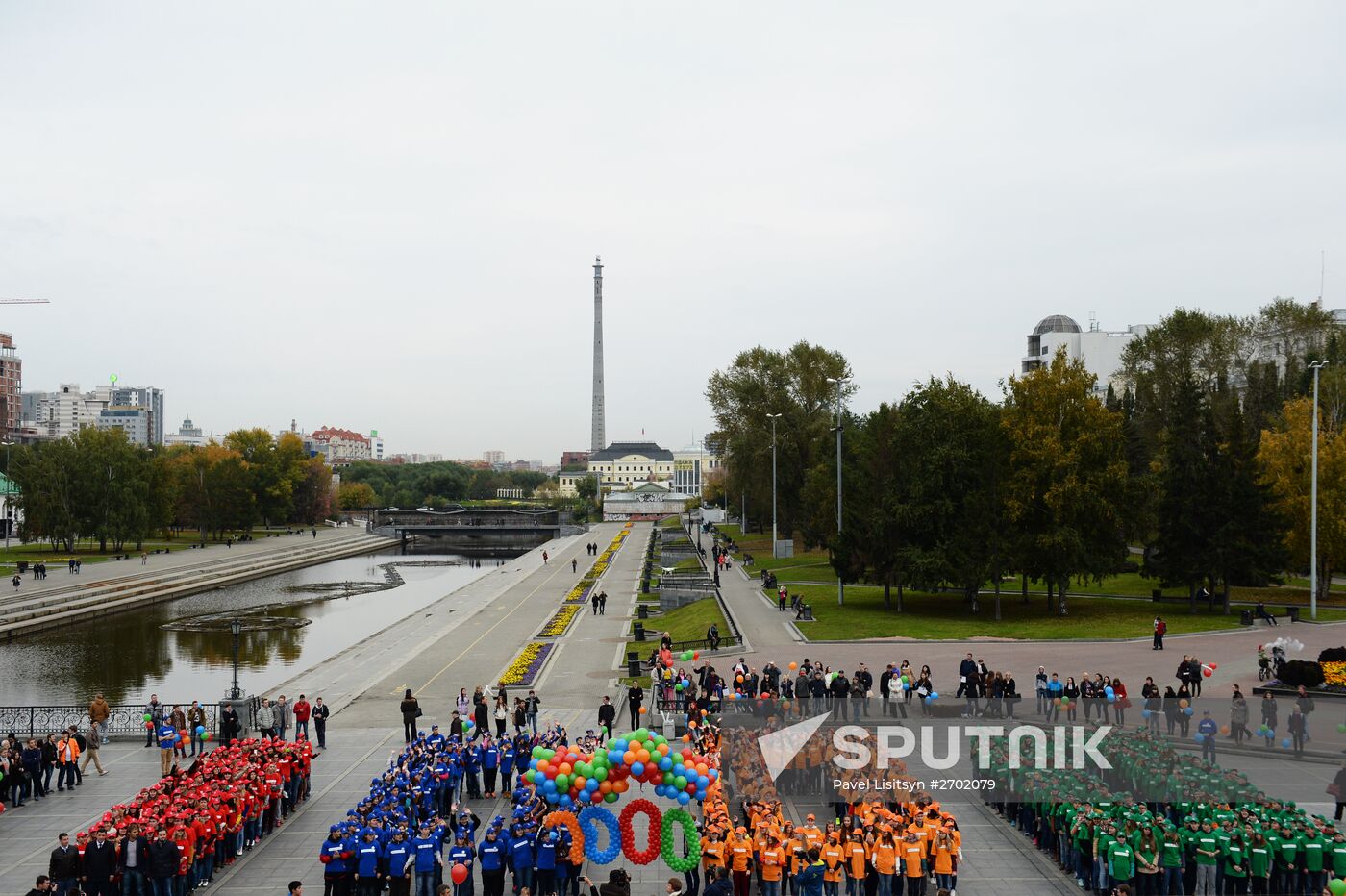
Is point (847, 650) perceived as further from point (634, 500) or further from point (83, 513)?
point (634, 500)

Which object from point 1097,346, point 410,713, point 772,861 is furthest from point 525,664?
point 1097,346

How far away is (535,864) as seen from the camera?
46.0 ft

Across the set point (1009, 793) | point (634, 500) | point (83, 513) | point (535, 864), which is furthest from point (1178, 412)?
point (634, 500)

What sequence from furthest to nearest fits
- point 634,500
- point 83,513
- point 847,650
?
point 634,500 < point 83,513 < point 847,650

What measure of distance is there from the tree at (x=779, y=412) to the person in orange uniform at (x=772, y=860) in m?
58.5

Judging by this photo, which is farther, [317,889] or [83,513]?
A: [83,513]

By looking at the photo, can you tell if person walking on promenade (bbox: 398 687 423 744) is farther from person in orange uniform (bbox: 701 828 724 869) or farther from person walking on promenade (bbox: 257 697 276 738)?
person in orange uniform (bbox: 701 828 724 869)

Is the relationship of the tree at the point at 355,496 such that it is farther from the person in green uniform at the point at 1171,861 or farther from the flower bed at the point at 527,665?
the person in green uniform at the point at 1171,861

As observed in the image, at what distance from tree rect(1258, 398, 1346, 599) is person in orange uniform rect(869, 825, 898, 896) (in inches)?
1283

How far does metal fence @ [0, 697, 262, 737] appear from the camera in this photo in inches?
920

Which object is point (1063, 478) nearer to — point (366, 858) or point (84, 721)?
point (366, 858)

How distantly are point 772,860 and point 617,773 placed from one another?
2447 millimetres

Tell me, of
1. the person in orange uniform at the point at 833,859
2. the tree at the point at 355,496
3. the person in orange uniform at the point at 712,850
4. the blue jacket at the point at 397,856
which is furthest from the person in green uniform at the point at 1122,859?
the tree at the point at 355,496

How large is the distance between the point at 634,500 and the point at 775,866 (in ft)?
549
